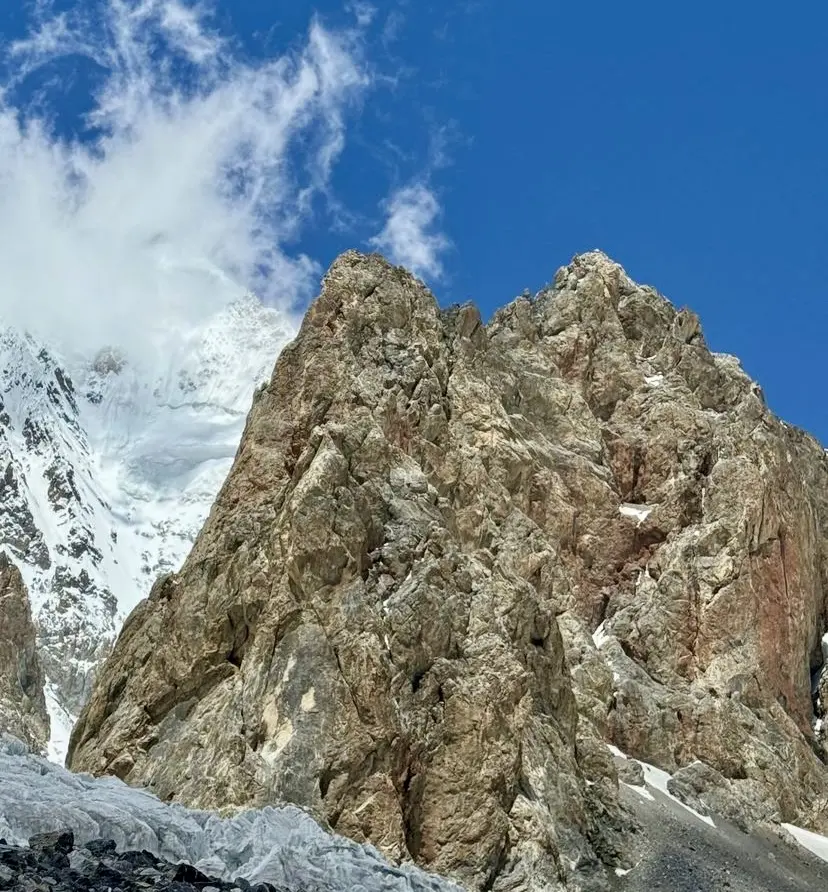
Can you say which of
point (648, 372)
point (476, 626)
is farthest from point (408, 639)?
point (648, 372)

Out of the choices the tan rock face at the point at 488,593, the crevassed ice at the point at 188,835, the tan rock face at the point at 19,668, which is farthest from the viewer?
the tan rock face at the point at 19,668

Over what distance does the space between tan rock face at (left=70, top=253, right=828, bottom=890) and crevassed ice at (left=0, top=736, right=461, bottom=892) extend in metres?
15.4

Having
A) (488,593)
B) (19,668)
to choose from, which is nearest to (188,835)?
(488,593)

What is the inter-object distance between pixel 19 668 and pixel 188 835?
11301 centimetres

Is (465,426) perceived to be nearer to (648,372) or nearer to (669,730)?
(669,730)

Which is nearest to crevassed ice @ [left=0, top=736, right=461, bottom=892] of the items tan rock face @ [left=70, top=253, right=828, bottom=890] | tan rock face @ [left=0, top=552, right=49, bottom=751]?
tan rock face @ [left=70, top=253, right=828, bottom=890]

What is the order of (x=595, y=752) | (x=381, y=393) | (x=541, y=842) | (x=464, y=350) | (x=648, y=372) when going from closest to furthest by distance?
(x=541, y=842), (x=595, y=752), (x=381, y=393), (x=464, y=350), (x=648, y=372)

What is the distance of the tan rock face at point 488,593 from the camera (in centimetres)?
5106

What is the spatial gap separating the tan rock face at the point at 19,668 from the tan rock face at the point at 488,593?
5525 cm

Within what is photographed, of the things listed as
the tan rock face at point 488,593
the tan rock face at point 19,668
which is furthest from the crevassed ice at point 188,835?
the tan rock face at point 19,668

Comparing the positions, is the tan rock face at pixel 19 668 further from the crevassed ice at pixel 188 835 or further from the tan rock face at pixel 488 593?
the crevassed ice at pixel 188 835

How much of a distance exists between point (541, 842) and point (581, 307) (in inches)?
2610

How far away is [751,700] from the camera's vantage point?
267 ft

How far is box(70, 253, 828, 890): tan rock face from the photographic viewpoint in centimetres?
5106
